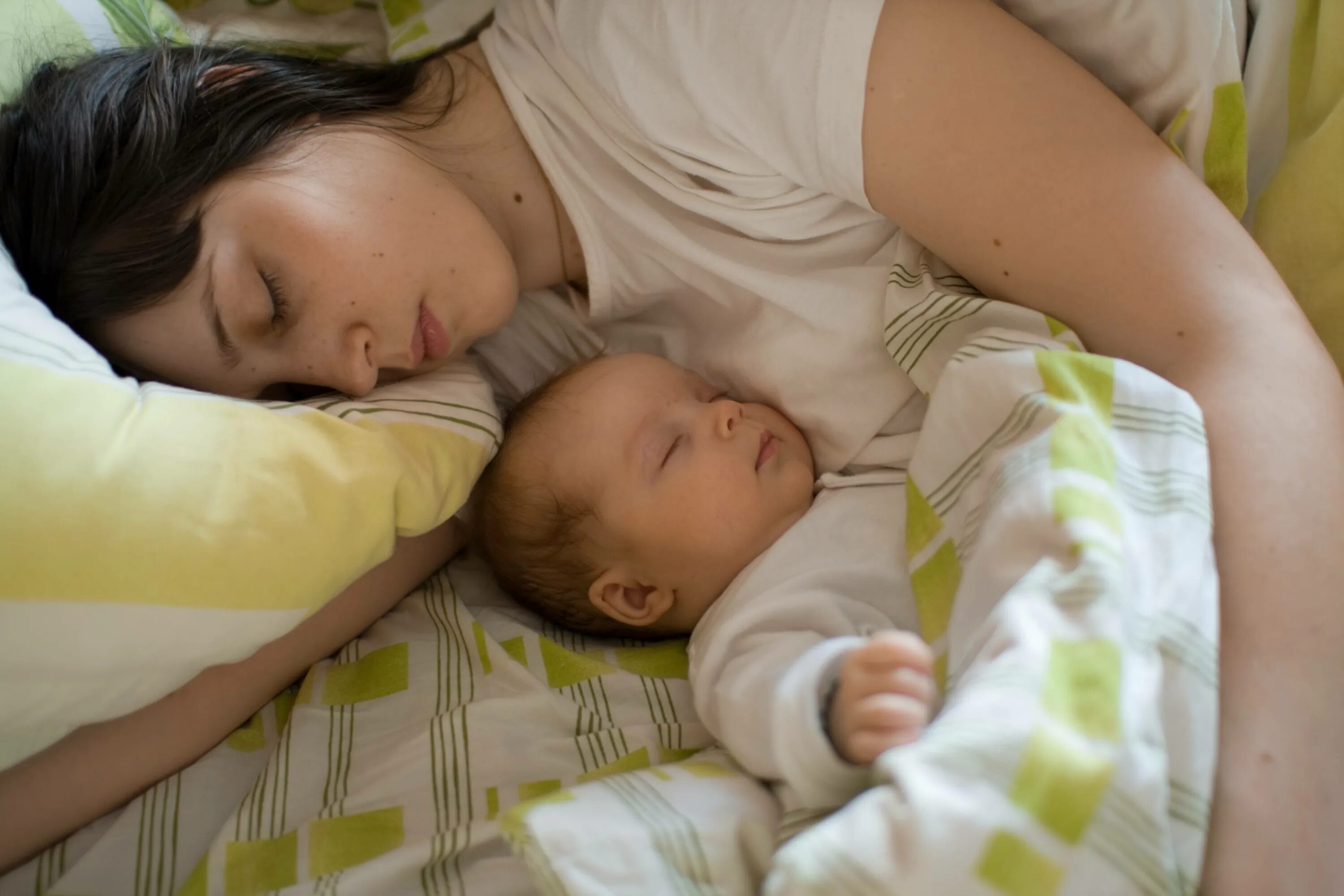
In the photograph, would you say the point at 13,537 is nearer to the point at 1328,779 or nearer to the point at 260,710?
the point at 260,710

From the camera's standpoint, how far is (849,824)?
54cm

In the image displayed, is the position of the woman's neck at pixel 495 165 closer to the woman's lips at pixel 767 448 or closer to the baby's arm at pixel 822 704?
the woman's lips at pixel 767 448

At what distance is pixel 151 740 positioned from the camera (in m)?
0.84

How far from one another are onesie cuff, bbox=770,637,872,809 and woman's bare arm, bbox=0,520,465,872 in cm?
48

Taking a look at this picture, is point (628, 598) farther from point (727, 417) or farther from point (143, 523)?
point (143, 523)

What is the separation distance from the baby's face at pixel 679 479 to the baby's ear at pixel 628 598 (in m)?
0.02

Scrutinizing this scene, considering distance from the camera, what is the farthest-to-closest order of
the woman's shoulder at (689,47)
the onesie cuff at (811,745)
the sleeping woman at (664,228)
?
the woman's shoulder at (689,47) < the sleeping woman at (664,228) < the onesie cuff at (811,745)

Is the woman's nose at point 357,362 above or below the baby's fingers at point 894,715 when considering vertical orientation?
below

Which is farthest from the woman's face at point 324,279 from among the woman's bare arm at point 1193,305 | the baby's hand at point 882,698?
the baby's hand at point 882,698

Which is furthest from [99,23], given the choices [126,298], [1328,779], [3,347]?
[1328,779]

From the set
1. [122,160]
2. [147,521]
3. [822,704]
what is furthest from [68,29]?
[822,704]

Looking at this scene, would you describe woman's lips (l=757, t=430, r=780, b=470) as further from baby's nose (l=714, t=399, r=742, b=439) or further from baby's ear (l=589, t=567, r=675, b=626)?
baby's ear (l=589, t=567, r=675, b=626)

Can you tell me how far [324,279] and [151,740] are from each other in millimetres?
443

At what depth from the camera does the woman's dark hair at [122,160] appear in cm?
87
